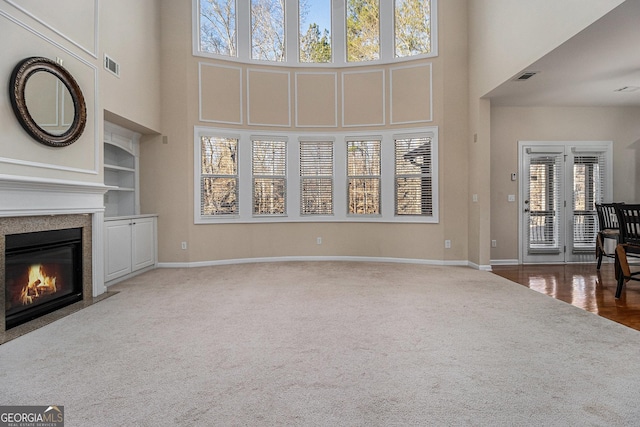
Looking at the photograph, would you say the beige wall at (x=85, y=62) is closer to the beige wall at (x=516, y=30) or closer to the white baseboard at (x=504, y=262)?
the beige wall at (x=516, y=30)

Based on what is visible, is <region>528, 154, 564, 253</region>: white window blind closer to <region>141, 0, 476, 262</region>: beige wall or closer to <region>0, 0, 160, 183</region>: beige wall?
<region>141, 0, 476, 262</region>: beige wall

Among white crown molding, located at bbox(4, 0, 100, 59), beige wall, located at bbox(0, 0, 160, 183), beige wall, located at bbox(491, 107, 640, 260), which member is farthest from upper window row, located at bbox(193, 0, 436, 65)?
white crown molding, located at bbox(4, 0, 100, 59)

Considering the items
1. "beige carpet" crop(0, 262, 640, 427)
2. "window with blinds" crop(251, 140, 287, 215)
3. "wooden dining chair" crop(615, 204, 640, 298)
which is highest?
"window with blinds" crop(251, 140, 287, 215)

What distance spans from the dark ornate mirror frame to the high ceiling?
497cm

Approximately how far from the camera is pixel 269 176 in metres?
6.84

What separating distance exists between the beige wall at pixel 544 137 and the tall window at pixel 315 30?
317 centimetres

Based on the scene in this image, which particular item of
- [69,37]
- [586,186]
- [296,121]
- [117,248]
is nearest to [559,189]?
[586,186]

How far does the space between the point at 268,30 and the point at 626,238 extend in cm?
615

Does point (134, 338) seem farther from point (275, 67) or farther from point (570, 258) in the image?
point (570, 258)

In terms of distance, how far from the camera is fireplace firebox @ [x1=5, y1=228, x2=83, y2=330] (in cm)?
330

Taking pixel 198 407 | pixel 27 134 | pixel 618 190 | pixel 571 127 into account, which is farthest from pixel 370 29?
pixel 198 407

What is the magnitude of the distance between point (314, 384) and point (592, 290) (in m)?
4.08

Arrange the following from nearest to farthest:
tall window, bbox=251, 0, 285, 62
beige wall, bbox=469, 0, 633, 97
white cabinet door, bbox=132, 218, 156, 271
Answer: beige wall, bbox=469, 0, 633, 97 → white cabinet door, bbox=132, 218, 156, 271 → tall window, bbox=251, 0, 285, 62

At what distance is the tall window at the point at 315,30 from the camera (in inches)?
270
